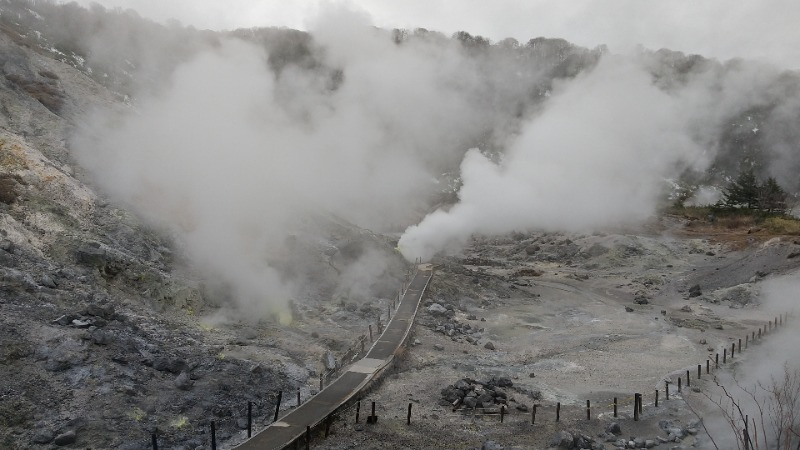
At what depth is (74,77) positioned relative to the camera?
1248 inches

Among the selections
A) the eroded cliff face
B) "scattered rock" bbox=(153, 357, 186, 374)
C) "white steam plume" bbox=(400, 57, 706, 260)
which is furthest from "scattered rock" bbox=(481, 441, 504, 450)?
"white steam plume" bbox=(400, 57, 706, 260)

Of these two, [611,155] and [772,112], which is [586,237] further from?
[772,112]

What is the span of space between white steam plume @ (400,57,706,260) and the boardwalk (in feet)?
57.1

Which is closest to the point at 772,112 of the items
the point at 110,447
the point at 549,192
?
the point at 549,192

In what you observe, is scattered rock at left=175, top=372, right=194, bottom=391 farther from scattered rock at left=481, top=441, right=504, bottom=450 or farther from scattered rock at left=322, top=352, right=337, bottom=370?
scattered rock at left=481, top=441, right=504, bottom=450

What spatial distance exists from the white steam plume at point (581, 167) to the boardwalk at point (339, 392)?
17410 millimetres

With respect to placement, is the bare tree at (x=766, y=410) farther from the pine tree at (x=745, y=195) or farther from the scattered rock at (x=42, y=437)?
the pine tree at (x=745, y=195)

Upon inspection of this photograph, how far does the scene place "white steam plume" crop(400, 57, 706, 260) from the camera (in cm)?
5359

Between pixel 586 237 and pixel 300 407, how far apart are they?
37878 mm

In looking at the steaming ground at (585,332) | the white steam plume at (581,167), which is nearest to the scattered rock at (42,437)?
Result: the steaming ground at (585,332)

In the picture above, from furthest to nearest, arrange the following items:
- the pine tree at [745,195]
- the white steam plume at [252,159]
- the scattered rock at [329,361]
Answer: the pine tree at [745,195], the white steam plume at [252,159], the scattered rock at [329,361]

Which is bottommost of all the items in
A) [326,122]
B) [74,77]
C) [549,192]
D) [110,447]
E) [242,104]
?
[110,447]

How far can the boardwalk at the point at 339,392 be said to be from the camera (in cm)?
1304

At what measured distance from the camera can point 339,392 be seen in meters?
16.1
